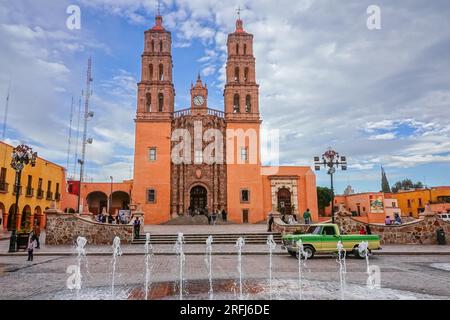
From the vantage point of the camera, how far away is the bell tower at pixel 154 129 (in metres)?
32.3

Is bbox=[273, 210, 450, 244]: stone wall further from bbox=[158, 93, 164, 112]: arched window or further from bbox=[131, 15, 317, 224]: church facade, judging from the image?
bbox=[158, 93, 164, 112]: arched window

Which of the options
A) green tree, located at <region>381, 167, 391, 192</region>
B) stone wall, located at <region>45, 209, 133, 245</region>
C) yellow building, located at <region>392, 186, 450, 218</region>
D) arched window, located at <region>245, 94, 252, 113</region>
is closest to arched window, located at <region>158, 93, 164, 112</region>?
arched window, located at <region>245, 94, 252, 113</region>

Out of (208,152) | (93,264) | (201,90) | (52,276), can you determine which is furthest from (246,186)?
(52,276)

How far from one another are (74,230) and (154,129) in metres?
16.6

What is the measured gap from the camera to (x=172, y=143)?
112ft

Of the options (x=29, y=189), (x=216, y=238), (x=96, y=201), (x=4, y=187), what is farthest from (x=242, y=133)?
(x=96, y=201)

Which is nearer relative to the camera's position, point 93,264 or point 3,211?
point 93,264

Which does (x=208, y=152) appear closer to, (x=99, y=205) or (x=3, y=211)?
(x=3, y=211)

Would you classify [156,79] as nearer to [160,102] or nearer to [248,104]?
[160,102]

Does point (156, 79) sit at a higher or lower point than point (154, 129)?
higher

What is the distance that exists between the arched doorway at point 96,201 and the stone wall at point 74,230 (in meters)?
28.8

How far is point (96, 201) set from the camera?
46.8m
